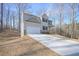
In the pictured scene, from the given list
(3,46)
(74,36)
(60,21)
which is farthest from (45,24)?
(3,46)

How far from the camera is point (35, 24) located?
3604 millimetres

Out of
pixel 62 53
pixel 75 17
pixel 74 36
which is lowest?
pixel 62 53

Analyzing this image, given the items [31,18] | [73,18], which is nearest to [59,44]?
[73,18]

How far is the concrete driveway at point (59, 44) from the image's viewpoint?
3.55m

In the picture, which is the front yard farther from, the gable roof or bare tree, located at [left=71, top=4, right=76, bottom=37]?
bare tree, located at [left=71, top=4, right=76, bottom=37]

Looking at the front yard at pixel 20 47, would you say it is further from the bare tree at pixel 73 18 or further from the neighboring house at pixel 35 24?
the bare tree at pixel 73 18

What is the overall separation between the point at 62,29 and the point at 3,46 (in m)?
0.85

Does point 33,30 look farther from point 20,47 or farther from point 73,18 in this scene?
point 73,18

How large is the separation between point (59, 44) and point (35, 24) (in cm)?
43

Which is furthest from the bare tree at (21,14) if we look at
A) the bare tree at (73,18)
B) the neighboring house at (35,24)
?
the bare tree at (73,18)

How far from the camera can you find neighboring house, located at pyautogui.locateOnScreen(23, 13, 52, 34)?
3578mm

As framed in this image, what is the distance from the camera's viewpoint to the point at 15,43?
3588 millimetres

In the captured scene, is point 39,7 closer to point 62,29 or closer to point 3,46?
point 62,29

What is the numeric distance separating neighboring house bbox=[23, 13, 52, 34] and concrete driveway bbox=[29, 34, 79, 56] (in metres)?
0.07
